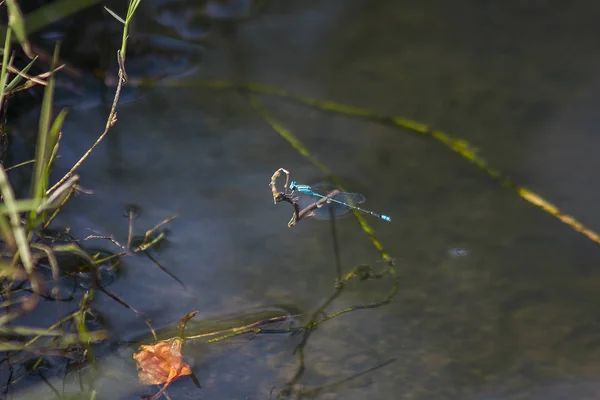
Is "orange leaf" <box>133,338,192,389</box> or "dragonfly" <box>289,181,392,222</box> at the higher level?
"dragonfly" <box>289,181,392,222</box>

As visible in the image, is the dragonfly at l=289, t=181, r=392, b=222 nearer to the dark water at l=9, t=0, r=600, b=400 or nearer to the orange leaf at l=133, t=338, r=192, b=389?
the dark water at l=9, t=0, r=600, b=400

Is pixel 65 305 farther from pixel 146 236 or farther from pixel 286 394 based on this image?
pixel 286 394

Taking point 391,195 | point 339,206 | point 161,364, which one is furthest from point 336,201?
point 161,364

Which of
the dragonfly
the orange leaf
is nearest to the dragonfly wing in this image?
the dragonfly

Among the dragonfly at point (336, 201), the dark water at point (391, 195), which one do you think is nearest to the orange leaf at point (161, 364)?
the dark water at point (391, 195)

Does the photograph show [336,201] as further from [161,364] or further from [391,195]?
[161,364]

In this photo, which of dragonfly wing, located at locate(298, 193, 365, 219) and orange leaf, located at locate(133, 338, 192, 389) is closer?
orange leaf, located at locate(133, 338, 192, 389)
